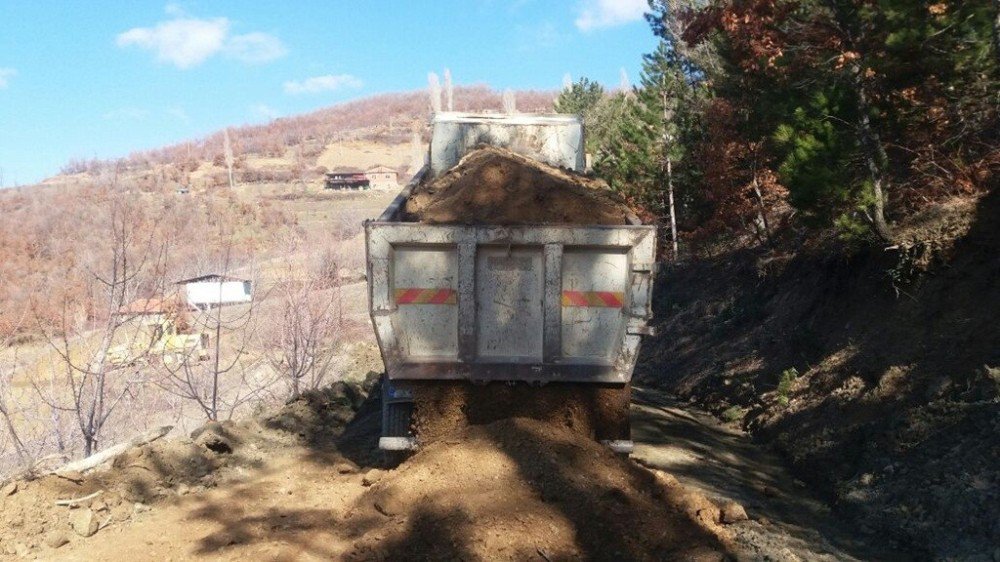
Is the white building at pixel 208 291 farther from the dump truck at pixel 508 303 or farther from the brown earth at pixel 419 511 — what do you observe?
the dump truck at pixel 508 303

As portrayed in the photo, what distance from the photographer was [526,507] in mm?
4680

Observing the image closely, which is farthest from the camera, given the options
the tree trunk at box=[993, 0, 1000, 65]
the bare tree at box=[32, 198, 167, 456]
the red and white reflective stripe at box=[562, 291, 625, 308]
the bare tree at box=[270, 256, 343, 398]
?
the bare tree at box=[270, 256, 343, 398]

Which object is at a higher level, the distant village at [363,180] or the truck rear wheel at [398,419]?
the distant village at [363,180]

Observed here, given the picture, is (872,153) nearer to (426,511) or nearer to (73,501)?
(426,511)

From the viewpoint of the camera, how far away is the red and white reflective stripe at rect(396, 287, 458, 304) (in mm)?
5652

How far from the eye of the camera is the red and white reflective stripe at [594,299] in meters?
5.64

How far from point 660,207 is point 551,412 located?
19.0 meters

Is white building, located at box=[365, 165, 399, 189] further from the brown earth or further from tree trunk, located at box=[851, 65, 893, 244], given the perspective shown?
the brown earth

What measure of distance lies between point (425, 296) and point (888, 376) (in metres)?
5.72

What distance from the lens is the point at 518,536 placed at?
4406 millimetres

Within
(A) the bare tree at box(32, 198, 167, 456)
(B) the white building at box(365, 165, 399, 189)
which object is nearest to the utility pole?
(A) the bare tree at box(32, 198, 167, 456)

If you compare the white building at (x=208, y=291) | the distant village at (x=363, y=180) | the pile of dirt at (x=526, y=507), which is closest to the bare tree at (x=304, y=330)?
the white building at (x=208, y=291)

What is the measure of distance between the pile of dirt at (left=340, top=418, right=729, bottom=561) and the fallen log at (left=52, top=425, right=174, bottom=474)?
8.47 ft

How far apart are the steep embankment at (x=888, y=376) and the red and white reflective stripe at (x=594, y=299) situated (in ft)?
9.85
